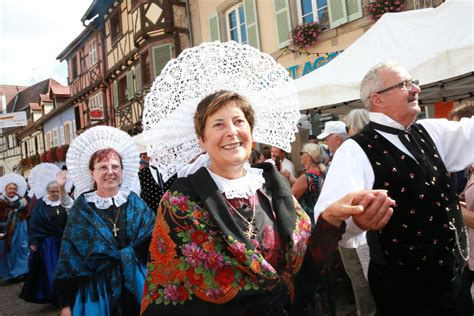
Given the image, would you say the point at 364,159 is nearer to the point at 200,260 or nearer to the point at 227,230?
the point at 227,230

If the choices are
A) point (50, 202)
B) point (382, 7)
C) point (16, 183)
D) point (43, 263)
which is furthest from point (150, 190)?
point (382, 7)

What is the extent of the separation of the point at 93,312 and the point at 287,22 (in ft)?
27.9

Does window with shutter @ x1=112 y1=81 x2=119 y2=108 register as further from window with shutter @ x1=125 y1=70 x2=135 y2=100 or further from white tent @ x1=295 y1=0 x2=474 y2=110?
white tent @ x1=295 y1=0 x2=474 y2=110

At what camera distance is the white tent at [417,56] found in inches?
143

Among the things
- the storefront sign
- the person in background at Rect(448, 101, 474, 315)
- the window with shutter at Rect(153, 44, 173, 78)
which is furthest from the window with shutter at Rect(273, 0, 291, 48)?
the person in background at Rect(448, 101, 474, 315)

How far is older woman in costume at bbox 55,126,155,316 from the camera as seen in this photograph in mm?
2652

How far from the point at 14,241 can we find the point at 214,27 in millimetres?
7629

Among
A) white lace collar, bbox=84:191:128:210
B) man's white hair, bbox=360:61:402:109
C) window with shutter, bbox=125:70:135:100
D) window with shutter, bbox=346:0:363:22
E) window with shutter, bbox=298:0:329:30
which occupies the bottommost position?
white lace collar, bbox=84:191:128:210

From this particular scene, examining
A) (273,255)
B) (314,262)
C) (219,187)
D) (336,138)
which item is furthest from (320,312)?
(336,138)

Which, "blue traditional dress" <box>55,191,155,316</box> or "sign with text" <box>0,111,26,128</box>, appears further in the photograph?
"sign with text" <box>0,111,26,128</box>

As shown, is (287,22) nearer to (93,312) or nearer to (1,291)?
(1,291)

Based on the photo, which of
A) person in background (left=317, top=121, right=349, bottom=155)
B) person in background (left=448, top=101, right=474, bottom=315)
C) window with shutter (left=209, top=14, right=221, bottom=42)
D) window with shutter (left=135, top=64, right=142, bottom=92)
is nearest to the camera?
person in background (left=448, top=101, right=474, bottom=315)

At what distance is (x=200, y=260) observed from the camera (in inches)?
63.6

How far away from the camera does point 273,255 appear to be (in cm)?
169
